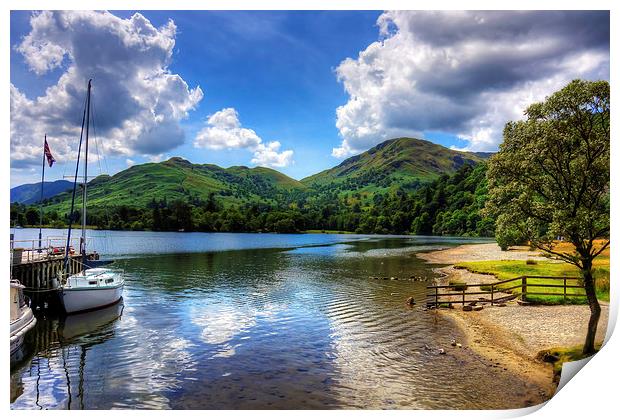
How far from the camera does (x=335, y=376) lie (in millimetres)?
20141

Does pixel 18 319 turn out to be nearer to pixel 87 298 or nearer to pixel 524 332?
pixel 87 298

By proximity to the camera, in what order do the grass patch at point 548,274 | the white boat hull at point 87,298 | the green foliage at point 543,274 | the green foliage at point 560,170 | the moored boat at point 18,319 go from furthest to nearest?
the white boat hull at point 87,298 → the green foliage at point 543,274 → the grass patch at point 548,274 → the moored boat at point 18,319 → the green foliage at point 560,170

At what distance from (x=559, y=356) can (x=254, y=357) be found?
15.7 m

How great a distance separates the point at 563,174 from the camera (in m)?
19.7

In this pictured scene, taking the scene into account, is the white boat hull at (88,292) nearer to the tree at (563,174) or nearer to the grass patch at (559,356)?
the tree at (563,174)

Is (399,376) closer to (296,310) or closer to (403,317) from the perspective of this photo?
(403,317)

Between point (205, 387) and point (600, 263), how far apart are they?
3402 cm

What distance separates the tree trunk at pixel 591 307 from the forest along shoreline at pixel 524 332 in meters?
1.84

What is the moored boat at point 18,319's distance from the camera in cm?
2180

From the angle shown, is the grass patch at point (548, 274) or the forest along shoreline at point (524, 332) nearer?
the forest along shoreline at point (524, 332)

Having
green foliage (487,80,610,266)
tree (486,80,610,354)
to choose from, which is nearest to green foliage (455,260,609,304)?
tree (486,80,610,354)

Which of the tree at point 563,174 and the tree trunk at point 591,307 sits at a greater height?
the tree at point 563,174

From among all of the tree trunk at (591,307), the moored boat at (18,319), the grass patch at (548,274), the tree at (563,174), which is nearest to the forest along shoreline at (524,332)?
the grass patch at (548,274)
